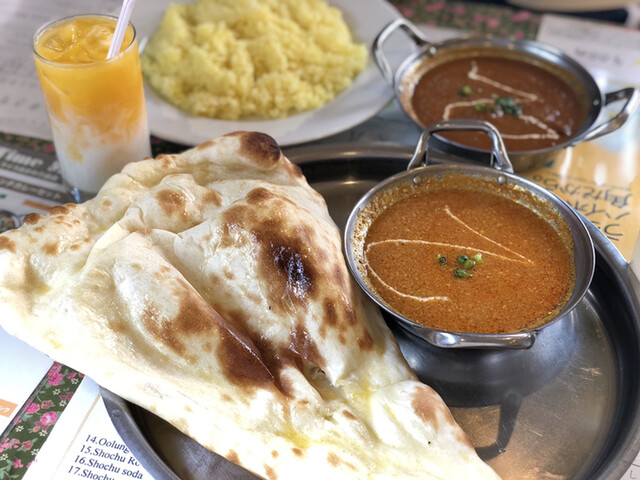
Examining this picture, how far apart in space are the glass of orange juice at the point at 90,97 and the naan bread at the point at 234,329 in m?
0.34

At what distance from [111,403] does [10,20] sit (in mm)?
2702

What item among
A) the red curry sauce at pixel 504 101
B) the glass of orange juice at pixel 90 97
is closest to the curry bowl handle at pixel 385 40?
the red curry sauce at pixel 504 101

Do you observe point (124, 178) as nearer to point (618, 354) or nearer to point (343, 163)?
point (343, 163)

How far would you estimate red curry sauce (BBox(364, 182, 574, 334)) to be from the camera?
1788 mm

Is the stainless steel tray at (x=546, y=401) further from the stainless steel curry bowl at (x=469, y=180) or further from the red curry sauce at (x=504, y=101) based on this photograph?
the red curry sauce at (x=504, y=101)

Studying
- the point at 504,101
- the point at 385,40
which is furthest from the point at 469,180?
the point at 385,40

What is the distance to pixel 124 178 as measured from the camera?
1.92 metres

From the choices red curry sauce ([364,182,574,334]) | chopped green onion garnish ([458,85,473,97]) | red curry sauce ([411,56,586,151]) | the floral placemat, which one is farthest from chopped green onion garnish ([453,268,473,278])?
chopped green onion garnish ([458,85,473,97])

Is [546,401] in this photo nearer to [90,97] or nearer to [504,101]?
[504,101]

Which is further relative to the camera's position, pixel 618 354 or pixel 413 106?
pixel 413 106

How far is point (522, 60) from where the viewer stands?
309 cm

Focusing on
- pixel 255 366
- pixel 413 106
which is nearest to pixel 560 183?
pixel 413 106

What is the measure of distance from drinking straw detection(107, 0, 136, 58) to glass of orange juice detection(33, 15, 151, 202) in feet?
0.09

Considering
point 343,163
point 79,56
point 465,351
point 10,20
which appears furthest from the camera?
point 10,20
